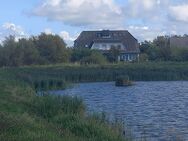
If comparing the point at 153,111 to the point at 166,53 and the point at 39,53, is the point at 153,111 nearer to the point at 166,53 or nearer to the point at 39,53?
the point at 39,53

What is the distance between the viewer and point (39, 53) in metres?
94.6

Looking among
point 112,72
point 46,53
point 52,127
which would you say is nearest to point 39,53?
point 46,53

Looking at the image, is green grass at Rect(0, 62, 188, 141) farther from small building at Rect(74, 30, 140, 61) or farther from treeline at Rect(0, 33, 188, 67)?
small building at Rect(74, 30, 140, 61)

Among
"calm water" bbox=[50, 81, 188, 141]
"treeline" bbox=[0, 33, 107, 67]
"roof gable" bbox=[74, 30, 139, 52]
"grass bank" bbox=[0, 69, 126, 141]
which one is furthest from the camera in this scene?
"roof gable" bbox=[74, 30, 139, 52]

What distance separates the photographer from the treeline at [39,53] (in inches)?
3595

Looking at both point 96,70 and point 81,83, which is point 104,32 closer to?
point 96,70

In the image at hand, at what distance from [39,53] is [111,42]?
2711 centimetres

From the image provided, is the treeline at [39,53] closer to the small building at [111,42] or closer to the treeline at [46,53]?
the treeline at [46,53]

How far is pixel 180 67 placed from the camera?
258ft

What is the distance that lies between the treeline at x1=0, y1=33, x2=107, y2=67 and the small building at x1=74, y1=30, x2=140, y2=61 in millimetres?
17627

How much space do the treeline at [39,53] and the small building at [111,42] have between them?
17627 mm

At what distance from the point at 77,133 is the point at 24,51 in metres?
75.0

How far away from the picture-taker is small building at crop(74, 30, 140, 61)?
114m

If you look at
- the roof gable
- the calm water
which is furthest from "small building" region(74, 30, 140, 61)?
the calm water
